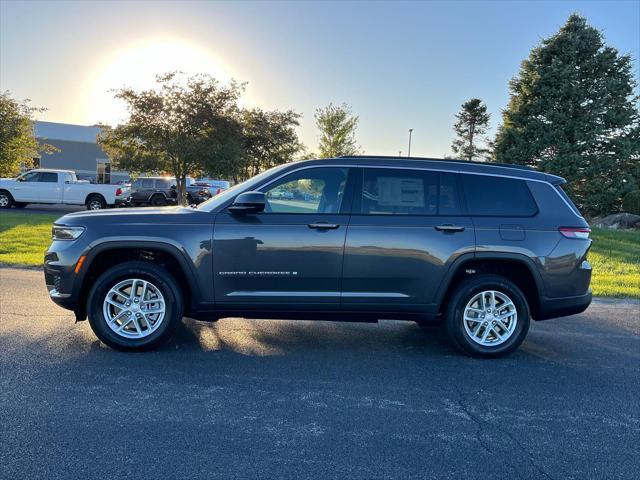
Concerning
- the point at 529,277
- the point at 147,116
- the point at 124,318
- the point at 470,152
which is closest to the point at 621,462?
the point at 529,277

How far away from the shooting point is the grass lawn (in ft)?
32.0

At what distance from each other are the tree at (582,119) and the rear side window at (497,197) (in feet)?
65.3

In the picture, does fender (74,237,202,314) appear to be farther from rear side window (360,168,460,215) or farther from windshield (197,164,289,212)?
rear side window (360,168,460,215)

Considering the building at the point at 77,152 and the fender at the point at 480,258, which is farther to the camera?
the building at the point at 77,152

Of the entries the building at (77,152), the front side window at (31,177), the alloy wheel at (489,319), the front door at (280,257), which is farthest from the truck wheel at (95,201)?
the building at (77,152)

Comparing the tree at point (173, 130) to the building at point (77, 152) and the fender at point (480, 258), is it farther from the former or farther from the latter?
the building at point (77, 152)

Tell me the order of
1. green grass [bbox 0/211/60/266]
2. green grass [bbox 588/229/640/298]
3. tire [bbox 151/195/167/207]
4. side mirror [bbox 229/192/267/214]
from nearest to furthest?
side mirror [bbox 229/192/267/214] < green grass [bbox 588/229/640/298] < green grass [bbox 0/211/60/266] < tire [bbox 151/195/167/207]

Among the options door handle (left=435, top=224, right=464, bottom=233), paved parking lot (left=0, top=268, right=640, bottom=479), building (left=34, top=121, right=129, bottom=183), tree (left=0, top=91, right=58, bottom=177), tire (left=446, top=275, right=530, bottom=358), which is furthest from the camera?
building (left=34, top=121, right=129, bottom=183)

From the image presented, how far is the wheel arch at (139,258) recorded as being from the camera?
488cm

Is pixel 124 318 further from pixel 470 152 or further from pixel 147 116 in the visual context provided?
pixel 470 152

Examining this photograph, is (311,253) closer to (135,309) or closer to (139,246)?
(139,246)

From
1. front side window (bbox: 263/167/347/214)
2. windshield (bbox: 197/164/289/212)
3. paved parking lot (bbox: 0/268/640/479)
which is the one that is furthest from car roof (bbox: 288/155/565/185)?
paved parking lot (bbox: 0/268/640/479)

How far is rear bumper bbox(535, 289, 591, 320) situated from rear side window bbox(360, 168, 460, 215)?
1.31 metres

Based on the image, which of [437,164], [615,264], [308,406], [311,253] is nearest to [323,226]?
[311,253]
